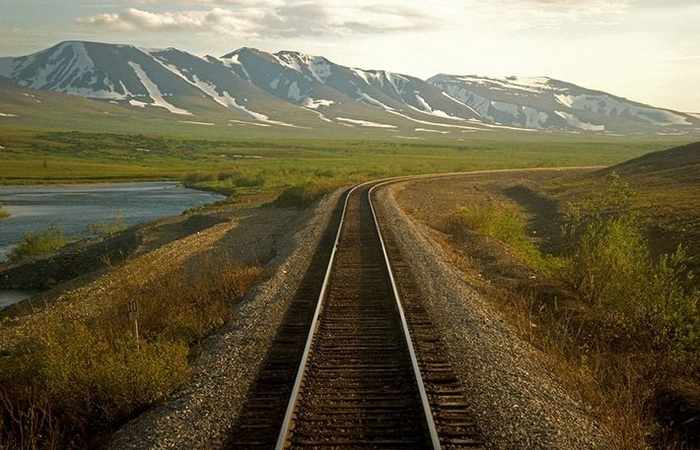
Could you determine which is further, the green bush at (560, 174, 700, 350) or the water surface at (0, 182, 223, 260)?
the water surface at (0, 182, 223, 260)

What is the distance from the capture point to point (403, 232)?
24.8 m

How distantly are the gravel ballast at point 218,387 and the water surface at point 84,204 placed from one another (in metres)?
24.3

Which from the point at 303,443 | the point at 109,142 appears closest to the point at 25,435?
the point at 303,443

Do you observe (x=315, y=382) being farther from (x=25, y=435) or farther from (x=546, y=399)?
(x=25, y=435)

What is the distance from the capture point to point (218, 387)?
868 centimetres

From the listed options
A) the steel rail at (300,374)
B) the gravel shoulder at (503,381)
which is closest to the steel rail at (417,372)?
the gravel shoulder at (503,381)

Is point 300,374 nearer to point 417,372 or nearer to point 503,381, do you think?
point 417,372

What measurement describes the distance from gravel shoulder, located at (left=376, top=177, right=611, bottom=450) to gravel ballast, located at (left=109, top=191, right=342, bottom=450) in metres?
2.98

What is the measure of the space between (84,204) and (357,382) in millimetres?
50503

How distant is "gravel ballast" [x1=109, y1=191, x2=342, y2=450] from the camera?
23.9 ft

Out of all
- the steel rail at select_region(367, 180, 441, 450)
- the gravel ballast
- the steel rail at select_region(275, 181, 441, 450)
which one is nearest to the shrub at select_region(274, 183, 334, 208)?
the steel rail at select_region(367, 180, 441, 450)

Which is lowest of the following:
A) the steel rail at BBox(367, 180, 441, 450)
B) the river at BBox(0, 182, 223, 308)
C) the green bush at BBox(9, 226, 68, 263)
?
the river at BBox(0, 182, 223, 308)

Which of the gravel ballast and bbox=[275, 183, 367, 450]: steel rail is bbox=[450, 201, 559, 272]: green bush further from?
the gravel ballast

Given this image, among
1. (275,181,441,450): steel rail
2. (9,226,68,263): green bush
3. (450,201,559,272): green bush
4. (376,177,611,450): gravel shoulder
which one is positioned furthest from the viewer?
(9,226,68,263): green bush
